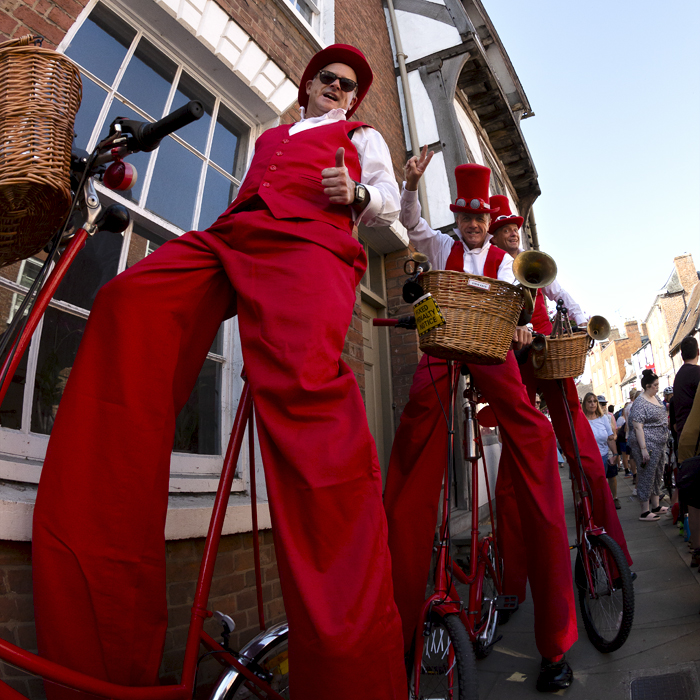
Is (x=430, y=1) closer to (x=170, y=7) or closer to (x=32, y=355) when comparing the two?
(x=170, y=7)

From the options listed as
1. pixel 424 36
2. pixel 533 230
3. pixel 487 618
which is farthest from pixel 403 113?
pixel 533 230

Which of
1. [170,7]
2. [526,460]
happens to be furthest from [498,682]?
[170,7]

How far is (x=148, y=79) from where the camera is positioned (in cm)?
297

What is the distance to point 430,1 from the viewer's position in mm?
7078

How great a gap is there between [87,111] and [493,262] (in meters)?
2.07

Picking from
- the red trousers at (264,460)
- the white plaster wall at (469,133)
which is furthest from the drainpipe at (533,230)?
the red trousers at (264,460)

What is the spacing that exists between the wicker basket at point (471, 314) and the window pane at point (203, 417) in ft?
4.33

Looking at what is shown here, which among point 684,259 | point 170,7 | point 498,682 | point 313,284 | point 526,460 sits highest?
point 684,259

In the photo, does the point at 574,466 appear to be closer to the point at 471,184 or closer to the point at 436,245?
the point at 436,245

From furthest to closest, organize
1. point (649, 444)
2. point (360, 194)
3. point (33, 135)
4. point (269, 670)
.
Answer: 1. point (649, 444)
2. point (360, 194)
3. point (269, 670)
4. point (33, 135)

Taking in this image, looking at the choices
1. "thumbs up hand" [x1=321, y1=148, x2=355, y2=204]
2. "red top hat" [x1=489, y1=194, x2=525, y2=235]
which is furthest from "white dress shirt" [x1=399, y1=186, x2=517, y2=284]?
"thumbs up hand" [x1=321, y1=148, x2=355, y2=204]

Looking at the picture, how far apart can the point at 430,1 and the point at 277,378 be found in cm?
737

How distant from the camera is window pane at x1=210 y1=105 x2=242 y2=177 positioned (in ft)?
11.1

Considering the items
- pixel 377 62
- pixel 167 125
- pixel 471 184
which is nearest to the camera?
pixel 167 125
